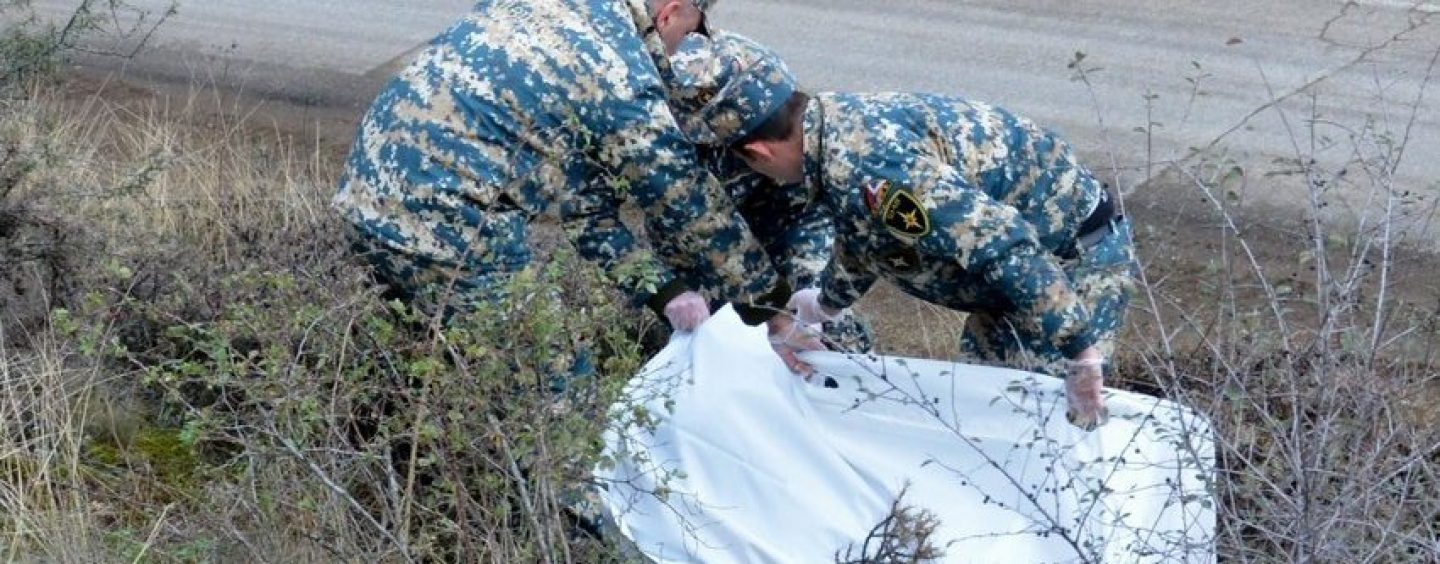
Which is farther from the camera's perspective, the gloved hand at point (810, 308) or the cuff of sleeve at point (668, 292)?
the gloved hand at point (810, 308)

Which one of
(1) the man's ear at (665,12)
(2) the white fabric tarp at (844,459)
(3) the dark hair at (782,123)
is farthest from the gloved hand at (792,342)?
(1) the man's ear at (665,12)

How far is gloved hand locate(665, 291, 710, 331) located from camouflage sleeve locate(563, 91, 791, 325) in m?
0.02

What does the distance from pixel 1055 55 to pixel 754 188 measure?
15.8ft

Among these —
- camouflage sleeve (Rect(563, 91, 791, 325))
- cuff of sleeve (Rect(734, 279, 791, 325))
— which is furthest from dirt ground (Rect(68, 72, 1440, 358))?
camouflage sleeve (Rect(563, 91, 791, 325))

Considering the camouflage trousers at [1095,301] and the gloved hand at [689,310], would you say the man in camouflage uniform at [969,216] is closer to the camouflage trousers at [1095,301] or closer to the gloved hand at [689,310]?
the camouflage trousers at [1095,301]

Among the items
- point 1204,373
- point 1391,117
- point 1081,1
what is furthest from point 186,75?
point 1204,373

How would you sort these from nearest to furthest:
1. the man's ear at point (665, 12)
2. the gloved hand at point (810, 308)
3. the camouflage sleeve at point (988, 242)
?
the camouflage sleeve at point (988, 242)
the man's ear at point (665, 12)
the gloved hand at point (810, 308)

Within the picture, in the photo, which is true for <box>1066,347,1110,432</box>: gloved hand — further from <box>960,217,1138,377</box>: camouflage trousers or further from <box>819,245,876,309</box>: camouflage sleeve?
<box>819,245,876,309</box>: camouflage sleeve

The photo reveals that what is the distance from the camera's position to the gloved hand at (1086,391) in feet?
12.9

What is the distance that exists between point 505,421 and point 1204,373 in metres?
1.82

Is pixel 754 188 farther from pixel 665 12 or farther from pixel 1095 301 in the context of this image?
pixel 1095 301

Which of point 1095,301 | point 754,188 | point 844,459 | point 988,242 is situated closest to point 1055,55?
point 754,188

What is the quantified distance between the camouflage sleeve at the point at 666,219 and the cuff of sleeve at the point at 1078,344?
0.62 meters

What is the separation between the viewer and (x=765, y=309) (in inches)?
169
